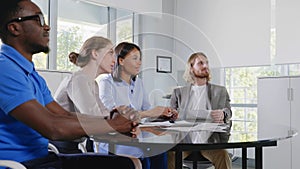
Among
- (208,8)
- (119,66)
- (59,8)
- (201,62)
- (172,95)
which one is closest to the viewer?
(119,66)

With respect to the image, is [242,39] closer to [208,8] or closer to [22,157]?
[208,8]

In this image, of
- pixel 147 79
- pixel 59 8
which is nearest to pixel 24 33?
pixel 147 79

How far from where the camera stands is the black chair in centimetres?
242

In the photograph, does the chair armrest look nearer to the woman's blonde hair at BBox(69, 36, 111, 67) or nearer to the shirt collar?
the shirt collar

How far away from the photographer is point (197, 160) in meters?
2.45

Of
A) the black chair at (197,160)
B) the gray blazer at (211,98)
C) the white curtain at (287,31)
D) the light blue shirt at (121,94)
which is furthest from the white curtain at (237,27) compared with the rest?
the light blue shirt at (121,94)

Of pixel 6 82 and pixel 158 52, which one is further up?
pixel 158 52

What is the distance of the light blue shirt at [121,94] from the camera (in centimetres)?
204

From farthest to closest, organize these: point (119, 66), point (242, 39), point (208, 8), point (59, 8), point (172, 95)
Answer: point (208, 8)
point (242, 39)
point (59, 8)
point (172, 95)
point (119, 66)

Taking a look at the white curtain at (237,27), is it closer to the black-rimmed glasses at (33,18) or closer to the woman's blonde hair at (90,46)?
the woman's blonde hair at (90,46)

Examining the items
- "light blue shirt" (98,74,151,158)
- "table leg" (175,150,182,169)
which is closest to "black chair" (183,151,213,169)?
"light blue shirt" (98,74,151,158)

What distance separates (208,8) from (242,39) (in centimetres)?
80

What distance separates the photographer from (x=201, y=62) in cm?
290

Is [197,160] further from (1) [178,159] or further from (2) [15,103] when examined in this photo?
(2) [15,103]
